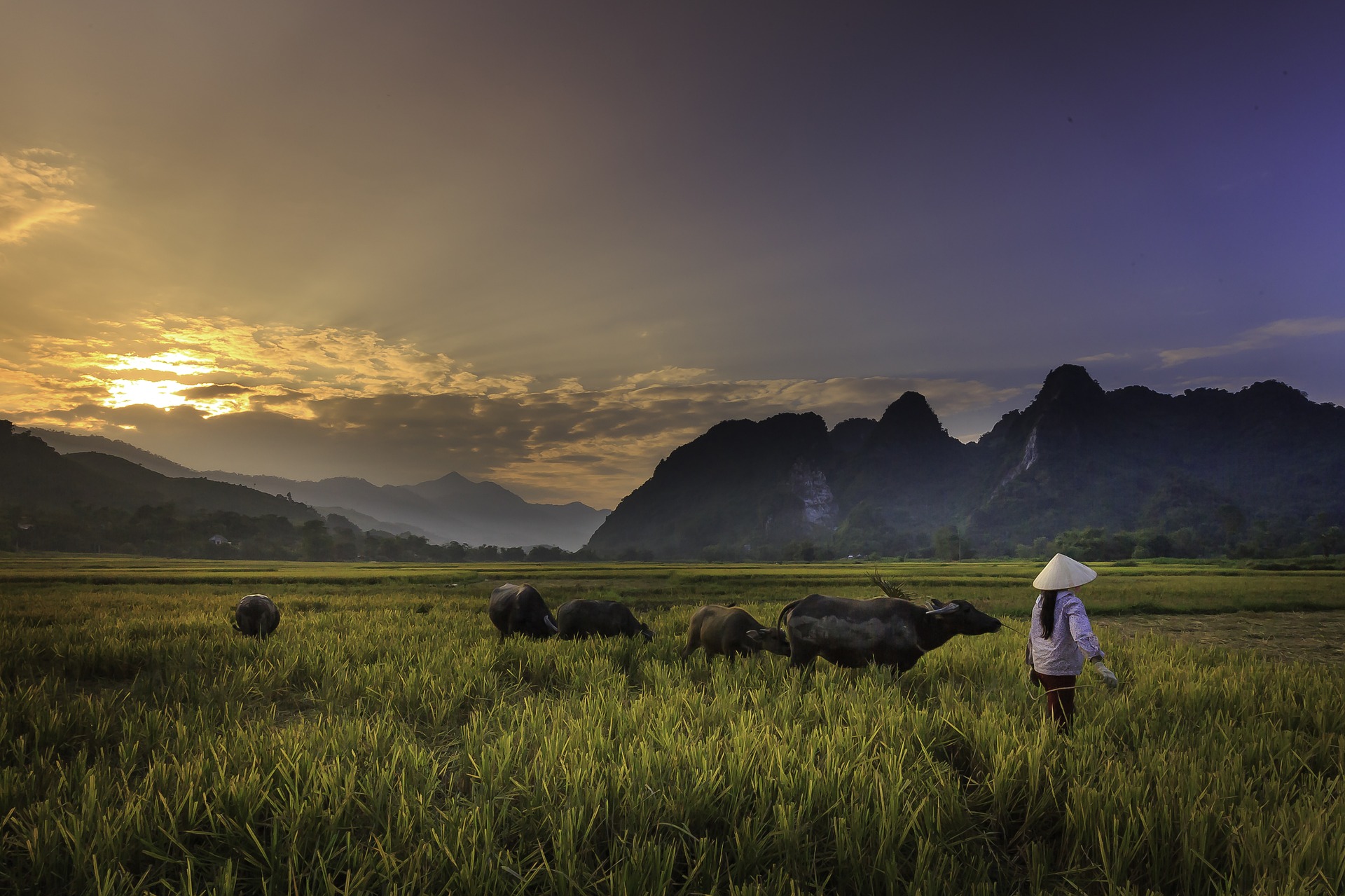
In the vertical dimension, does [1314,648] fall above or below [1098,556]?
above

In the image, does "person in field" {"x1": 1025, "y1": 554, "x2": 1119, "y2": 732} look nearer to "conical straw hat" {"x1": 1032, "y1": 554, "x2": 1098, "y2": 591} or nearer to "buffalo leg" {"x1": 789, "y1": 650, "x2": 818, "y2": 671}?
"conical straw hat" {"x1": 1032, "y1": 554, "x2": 1098, "y2": 591}

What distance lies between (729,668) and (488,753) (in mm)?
4435

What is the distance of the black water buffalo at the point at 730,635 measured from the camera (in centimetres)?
809

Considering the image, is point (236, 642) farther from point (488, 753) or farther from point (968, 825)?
point (968, 825)

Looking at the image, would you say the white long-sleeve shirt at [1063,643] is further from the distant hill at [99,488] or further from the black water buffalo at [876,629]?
the distant hill at [99,488]

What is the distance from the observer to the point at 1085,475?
13512 centimetres

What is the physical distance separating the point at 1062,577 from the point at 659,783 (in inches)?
166

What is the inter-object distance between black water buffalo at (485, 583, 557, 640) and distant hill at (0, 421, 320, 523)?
135485 mm

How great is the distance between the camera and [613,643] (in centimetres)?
900

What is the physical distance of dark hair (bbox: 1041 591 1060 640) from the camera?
17.1 feet

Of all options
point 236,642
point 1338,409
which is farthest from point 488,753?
point 1338,409

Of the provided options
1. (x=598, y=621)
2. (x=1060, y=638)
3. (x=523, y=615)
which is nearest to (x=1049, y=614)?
(x=1060, y=638)

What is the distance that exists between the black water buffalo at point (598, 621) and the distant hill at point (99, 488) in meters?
137

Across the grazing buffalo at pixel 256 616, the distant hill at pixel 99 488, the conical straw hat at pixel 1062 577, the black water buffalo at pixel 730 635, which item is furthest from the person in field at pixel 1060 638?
the distant hill at pixel 99 488
